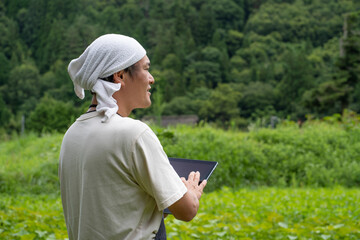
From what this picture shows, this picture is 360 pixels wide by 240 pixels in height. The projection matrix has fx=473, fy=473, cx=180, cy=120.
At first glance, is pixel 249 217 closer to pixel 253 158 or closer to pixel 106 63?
pixel 253 158

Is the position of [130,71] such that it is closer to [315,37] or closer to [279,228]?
[279,228]

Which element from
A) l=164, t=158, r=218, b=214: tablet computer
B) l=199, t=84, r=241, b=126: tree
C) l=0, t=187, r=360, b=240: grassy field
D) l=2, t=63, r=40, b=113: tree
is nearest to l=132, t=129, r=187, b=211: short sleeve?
l=164, t=158, r=218, b=214: tablet computer

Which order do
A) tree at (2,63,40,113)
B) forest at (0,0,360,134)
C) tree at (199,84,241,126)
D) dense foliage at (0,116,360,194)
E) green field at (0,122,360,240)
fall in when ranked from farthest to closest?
tree at (199,84,241,126)
tree at (2,63,40,113)
forest at (0,0,360,134)
dense foliage at (0,116,360,194)
green field at (0,122,360,240)

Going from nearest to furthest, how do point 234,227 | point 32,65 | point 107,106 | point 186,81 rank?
point 107,106, point 234,227, point 32,65, point 186,81

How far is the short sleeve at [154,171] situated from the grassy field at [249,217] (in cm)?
202

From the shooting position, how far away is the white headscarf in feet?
4.89

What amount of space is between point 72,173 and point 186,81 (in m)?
45.9

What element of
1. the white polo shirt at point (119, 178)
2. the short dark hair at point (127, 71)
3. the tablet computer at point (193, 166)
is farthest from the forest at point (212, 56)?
the white polo shirt at point (119, 178)

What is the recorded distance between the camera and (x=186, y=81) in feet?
155

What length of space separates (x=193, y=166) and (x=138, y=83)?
1.31 feet

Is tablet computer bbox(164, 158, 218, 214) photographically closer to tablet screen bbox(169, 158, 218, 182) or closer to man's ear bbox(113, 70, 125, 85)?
tablet screen bbox(169, 158, 218, 182)

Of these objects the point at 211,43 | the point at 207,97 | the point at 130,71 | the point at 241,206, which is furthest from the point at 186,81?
the point at 130,71

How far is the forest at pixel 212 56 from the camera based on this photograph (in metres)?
28.5

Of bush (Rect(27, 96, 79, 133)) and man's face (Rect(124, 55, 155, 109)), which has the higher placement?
man's face (Rect(124, 55, 155, 109))
